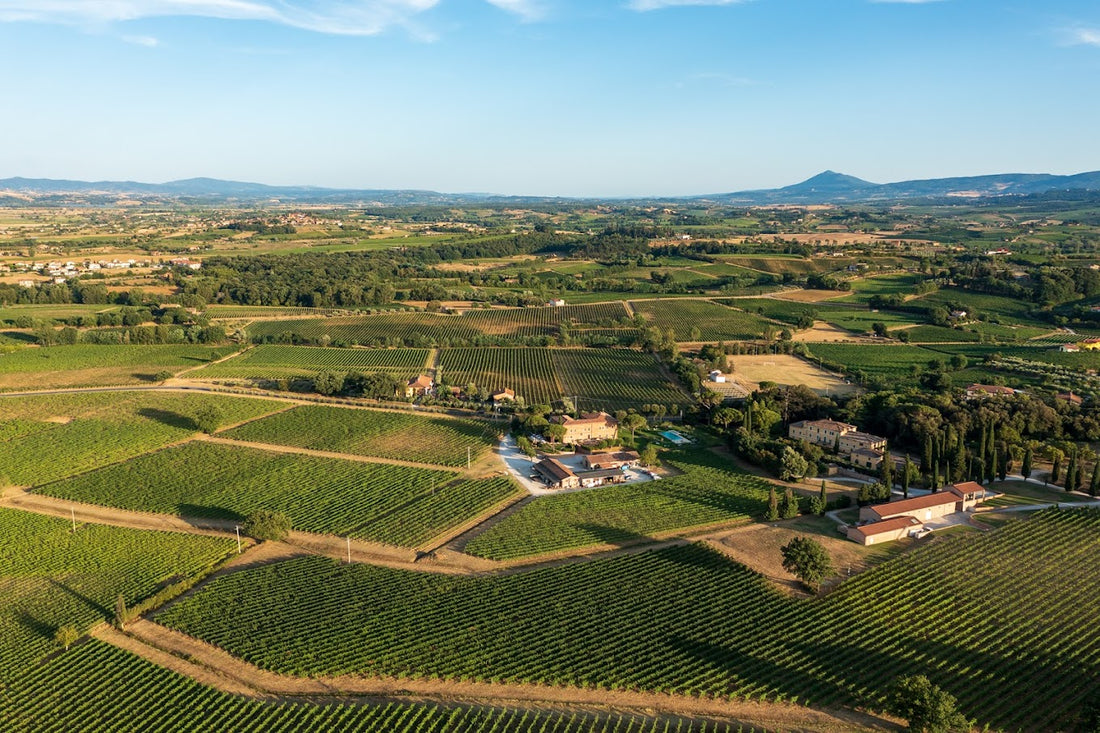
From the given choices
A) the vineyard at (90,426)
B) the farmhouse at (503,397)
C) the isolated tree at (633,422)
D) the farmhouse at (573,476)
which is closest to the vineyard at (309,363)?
the vineyard at (90,426)

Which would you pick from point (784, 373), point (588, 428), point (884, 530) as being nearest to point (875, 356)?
point (784, 373)

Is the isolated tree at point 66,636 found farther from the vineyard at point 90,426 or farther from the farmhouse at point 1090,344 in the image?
the farmhouse at point 1090,344

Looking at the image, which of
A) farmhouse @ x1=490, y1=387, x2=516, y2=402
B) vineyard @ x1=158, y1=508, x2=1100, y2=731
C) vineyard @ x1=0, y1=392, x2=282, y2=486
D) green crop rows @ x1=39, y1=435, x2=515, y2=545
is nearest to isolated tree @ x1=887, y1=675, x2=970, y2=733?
vineyard @ x1=158, y1=508, x2=1100, y2=731

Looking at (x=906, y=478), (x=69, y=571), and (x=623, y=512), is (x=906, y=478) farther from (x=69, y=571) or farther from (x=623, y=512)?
(x=69, y=571)

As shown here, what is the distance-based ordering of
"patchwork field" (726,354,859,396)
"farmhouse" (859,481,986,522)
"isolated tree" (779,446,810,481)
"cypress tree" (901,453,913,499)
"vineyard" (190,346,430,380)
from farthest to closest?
1. "vineyard" (190,346,430,380)
2. "patchwork field" (726,354,859,396)
3. "isolated tree" (779,446,810,481)
4. "cypress tree" (901,453,913,499)
5. "farmhouse" (859,481,986,522)

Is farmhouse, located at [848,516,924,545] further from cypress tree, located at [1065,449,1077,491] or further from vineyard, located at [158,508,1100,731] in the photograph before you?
cypress tree, located at [1065,449,1077,491]

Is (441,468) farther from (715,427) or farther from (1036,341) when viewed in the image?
(1036,341)

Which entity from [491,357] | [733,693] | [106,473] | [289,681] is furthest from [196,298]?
[733,693]
